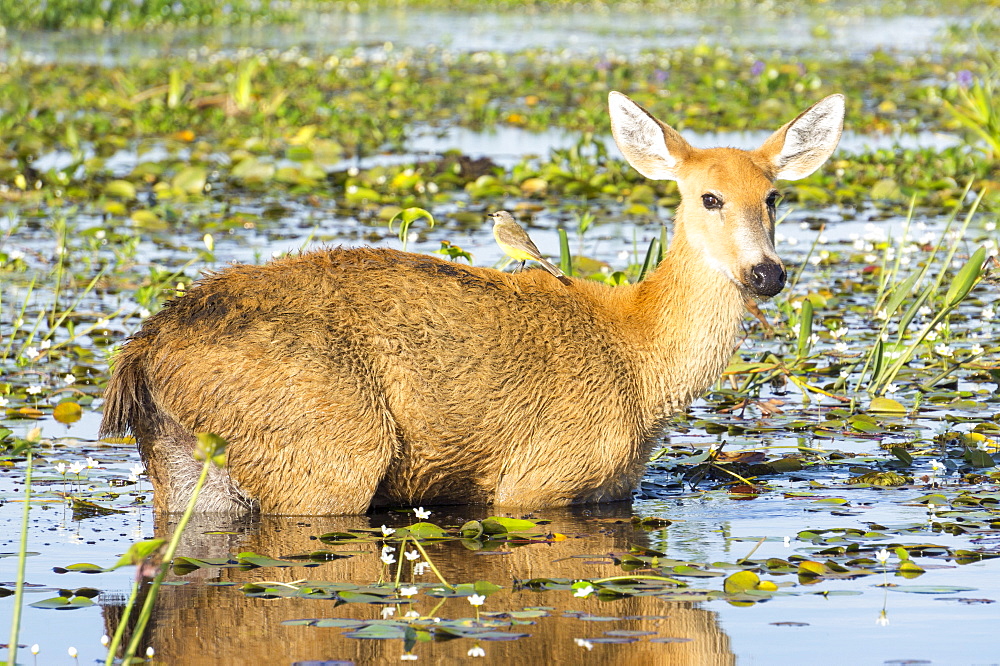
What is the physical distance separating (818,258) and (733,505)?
5040mm

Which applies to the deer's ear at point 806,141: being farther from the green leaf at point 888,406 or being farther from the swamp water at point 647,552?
the green leaf at point 888,406

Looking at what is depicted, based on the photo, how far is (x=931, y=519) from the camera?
675 cm

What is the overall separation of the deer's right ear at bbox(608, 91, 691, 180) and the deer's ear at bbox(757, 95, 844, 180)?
45 cm

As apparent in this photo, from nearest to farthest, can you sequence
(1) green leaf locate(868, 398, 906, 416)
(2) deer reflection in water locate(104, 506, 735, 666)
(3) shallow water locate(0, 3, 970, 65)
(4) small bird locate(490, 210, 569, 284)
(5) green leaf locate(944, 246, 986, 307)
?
(2) deer reflection in water locate(104, 506, 735, 666)
(4) small bird locate(490, 210, 569, 284)
(5) green leaf locate(944, 246, 986, 307)
(1) green leaf locate(868, 398, 906, 416)
(3) shallow water locate(0, 3, 970, 65)

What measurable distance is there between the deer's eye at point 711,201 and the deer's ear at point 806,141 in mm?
546

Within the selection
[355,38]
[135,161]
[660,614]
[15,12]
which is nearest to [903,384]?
[660,614]

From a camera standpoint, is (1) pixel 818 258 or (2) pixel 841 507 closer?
(2) pixel 841 507

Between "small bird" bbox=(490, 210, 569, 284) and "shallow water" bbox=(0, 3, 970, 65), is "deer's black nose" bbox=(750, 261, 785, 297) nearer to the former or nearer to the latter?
"small bird" bbox=(490, 210, 569, 284)

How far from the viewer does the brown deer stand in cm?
667

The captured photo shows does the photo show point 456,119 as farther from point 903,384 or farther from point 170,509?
point 170,509

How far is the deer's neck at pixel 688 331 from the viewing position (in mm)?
7297

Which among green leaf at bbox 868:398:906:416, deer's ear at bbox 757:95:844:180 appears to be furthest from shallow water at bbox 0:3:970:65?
deer's ear at bbox 757:95:844:180

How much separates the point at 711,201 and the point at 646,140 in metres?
0.61

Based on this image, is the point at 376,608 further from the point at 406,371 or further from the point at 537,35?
the point at 537,35
